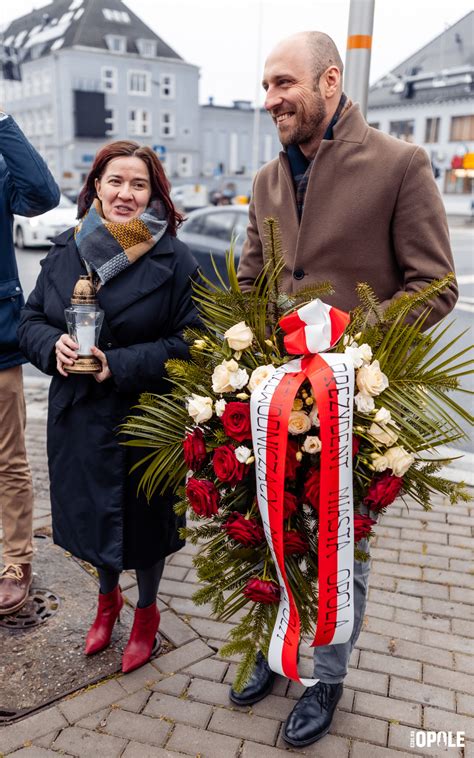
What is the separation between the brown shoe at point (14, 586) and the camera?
3.28 meters

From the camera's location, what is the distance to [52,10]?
5472 cm

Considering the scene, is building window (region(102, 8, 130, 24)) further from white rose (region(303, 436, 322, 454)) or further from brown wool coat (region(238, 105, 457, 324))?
white rose (region(303, 436, 322, 454))

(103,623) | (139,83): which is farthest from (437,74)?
(103,623)

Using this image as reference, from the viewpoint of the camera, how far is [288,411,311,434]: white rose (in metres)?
1.98

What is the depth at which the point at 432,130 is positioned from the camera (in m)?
50.4

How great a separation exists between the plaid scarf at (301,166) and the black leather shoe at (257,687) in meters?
1.74

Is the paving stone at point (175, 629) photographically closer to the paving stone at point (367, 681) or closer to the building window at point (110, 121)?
the paving stone at point (367, 681)

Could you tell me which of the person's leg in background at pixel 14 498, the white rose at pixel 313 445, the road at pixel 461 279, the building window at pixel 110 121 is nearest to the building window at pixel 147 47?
the building window at pixel 110 121

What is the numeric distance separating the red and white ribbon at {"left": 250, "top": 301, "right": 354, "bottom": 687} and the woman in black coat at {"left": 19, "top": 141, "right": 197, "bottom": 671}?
2.57 feet

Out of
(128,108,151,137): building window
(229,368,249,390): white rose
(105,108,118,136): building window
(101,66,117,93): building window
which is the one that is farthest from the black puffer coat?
(128,108,151,137): building window

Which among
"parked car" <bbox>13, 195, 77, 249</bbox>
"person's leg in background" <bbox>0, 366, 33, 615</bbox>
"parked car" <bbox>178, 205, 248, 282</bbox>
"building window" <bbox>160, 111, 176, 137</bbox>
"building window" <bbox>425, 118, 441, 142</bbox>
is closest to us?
"person's leg in background" <bbox>0, 366, 33, 615</bbox>

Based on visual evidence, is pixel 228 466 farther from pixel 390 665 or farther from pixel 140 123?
pixel 140 123

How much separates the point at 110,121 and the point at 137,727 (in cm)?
5538

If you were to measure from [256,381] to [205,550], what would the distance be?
0.60 meters
